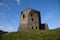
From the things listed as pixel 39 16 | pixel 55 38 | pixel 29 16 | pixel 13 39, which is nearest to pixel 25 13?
pixel 29 16

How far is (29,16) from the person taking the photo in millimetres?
45531

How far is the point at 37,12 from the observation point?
153 ft

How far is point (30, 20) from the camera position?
45.1 m

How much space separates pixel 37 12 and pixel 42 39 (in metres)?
25.8

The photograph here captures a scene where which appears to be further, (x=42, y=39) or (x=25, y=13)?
(x=25, y=13)

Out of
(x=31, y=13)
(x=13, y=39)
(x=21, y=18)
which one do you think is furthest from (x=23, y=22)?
(x=13, y=39)

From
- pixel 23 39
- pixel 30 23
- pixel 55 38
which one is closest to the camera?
pixel 55 38

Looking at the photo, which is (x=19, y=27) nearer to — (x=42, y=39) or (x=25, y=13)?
(x=25, y=13)

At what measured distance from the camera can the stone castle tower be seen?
44.6m

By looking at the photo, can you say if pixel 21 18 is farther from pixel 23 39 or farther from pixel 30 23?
pixel 23 39

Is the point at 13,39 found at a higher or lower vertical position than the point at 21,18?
lower

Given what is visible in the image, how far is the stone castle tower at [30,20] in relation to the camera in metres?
44.6

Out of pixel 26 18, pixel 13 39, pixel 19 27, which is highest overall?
pixel 26 18

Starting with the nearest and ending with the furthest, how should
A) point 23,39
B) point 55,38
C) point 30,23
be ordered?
point 55,38
point 23,39
point 30,23
